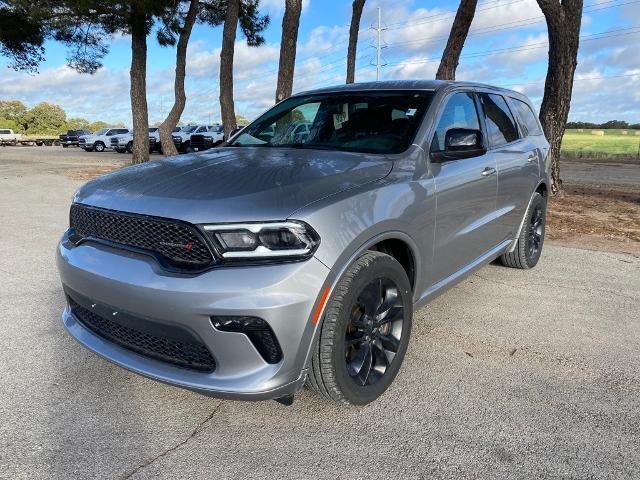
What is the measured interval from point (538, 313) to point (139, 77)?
58.8ft

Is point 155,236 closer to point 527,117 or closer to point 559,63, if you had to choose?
point 527,117

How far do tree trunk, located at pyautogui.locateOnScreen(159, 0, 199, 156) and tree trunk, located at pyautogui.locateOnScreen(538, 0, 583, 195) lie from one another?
12.9 metres

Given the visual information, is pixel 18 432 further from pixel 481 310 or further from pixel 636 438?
pixel 481 310

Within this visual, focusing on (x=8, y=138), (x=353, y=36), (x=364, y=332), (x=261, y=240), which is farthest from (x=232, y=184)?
(x=8, y=138)

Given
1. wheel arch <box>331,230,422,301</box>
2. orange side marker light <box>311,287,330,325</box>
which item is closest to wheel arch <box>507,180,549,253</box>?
wheel arch <box>331,230,422,301</box>

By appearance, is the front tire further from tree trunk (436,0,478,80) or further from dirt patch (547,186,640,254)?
tree trunk (436,0,478,80)

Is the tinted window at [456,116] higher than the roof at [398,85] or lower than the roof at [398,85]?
lower

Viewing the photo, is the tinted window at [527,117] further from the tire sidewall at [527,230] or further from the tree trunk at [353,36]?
the tree trunk at [353,36]

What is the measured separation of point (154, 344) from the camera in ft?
8.48

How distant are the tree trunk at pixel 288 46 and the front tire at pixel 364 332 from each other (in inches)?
449

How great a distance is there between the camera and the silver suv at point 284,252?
2.33 metres

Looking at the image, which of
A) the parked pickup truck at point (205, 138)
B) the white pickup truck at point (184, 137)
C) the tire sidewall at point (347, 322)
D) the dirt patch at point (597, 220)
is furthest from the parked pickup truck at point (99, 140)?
the tire sidewall at point (347, 322)

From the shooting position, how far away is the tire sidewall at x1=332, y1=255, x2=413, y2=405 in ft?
8.38

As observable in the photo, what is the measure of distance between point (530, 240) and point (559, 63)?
655cm
